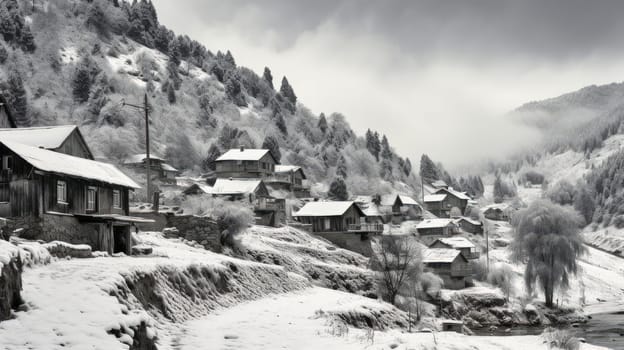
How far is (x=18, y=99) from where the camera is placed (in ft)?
427

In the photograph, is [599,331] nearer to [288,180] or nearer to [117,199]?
[117,199]

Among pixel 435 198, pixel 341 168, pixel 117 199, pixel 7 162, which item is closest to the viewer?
pixel 7 162

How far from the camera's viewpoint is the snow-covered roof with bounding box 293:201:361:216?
85.3m

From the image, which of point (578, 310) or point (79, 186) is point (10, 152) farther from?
point (578, 310)

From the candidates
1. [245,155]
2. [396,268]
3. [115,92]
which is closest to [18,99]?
[115,92]

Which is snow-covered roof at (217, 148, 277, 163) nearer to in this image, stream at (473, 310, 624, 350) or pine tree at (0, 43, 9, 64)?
pine tree at (0, 43, 9, 64)

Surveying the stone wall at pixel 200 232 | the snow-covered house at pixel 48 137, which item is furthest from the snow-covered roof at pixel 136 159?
the snow-covered house at pixel 48 137

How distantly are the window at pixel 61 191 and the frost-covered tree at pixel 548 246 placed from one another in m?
50.7

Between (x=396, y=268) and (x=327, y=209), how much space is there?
2868 cm

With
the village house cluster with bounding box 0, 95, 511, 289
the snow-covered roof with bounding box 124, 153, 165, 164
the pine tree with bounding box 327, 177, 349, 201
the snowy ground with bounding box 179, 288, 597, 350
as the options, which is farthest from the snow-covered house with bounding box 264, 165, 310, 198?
the snowy ground with bounding box 179, 288, 597, 350

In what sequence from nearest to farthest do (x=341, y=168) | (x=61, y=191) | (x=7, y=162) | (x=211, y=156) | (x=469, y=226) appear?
(x=7, y=162), (x=61, y=191), (x=469, y=226), (x=211, y=156), (x=341, y=168)

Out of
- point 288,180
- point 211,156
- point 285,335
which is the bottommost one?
point 285,335

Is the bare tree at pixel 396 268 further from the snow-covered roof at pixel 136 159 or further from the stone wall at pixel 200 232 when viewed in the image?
the snow-covered roof at pixel 136 159

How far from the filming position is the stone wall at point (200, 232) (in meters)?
50.7
